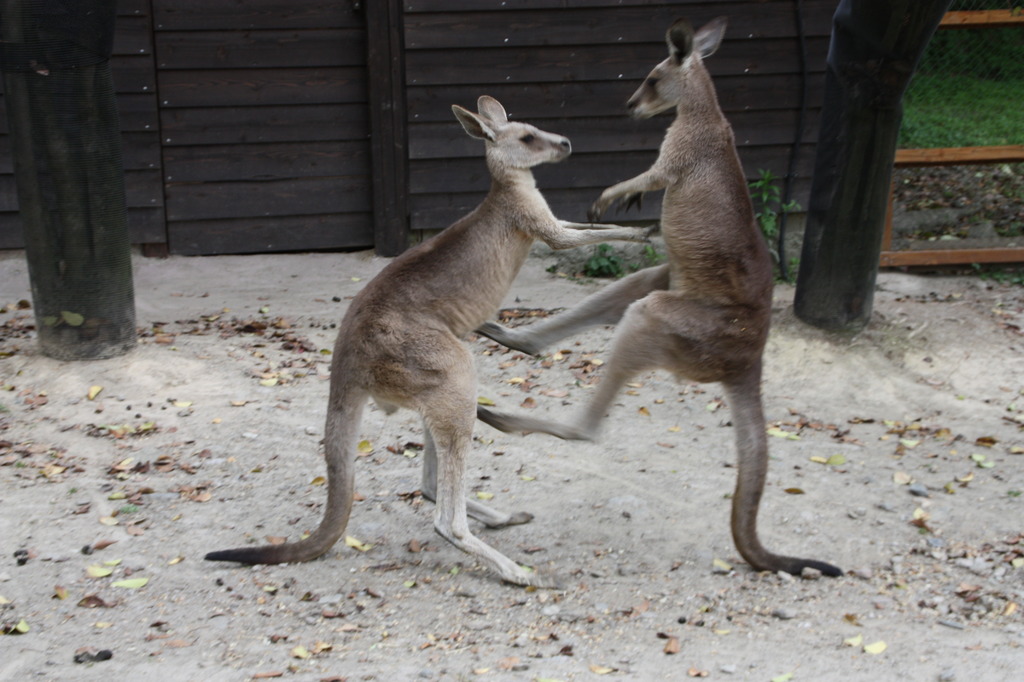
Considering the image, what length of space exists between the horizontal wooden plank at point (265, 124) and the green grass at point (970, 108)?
5.06m

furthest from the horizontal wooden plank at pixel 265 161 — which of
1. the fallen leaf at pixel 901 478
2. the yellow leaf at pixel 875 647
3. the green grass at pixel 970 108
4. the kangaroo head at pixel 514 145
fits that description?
the yellow leaf at pixel 875 647

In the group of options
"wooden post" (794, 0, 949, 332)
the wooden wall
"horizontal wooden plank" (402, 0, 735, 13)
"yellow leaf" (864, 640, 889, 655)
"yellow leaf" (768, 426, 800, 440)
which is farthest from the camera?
the wooden wall

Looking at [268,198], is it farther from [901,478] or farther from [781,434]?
[901,478]

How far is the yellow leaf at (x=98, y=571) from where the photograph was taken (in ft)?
14.2

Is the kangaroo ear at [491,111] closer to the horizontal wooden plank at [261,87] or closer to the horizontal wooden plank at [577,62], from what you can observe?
the horizontal wooden plank at [577,62]

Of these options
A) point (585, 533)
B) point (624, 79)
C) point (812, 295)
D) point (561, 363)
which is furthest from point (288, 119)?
point (585, 533)

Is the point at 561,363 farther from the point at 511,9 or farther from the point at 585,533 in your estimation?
the point at 511,9

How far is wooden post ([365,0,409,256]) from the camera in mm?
8641

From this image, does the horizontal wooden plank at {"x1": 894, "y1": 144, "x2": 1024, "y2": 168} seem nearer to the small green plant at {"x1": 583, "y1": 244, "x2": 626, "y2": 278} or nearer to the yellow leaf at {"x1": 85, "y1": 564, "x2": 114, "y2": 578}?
the small green plant at {"x1": 583, "y1": 244, "x2": 626, "y2": 278}

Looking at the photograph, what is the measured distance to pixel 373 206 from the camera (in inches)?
359

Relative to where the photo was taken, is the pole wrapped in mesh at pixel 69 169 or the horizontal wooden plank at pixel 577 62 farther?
the horizontal wooden plank at pixel 577 62

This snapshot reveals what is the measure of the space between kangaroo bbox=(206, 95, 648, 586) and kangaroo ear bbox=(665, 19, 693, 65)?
0.92 m

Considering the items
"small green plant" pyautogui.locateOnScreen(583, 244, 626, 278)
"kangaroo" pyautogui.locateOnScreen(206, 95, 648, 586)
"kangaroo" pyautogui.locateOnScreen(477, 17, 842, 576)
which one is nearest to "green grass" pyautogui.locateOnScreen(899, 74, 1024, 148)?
"small green plant" pyautogui.locateOnScreen(583, 244, 626, 278)

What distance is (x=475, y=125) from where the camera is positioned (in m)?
4.64
